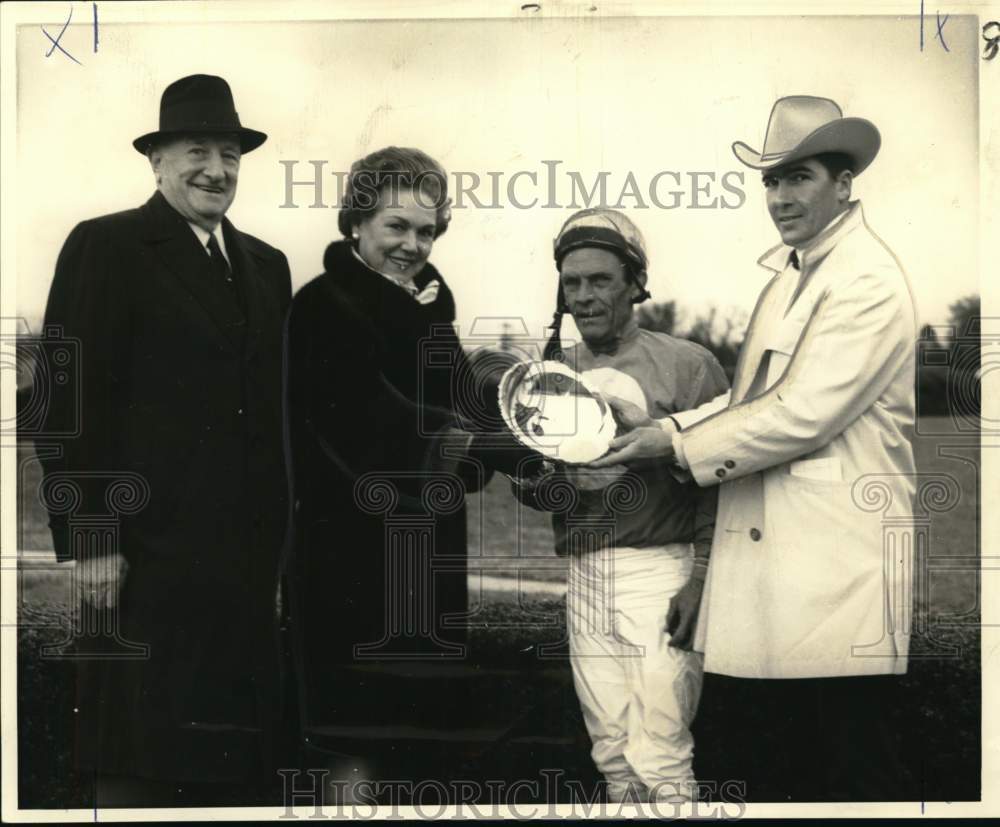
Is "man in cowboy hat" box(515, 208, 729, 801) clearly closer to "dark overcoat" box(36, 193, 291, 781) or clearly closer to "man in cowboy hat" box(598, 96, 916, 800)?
"man in cowboy hat" box(598, 96, 916, 800)

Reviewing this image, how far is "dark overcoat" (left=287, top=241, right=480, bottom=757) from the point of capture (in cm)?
441

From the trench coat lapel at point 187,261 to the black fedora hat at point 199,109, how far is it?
26 cm

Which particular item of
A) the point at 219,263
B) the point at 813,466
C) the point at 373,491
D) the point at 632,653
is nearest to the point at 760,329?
the point at 813,466

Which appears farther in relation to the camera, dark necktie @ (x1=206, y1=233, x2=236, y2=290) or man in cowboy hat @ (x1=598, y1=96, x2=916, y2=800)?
dark necktie @ (x1=206, y1=233, x2=236, y2=290)

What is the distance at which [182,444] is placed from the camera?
4.42m

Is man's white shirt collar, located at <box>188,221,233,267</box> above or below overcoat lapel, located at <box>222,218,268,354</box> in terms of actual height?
above

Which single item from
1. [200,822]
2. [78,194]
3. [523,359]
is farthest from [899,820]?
[78,194]

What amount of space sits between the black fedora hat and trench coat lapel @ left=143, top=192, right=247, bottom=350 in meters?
0.26

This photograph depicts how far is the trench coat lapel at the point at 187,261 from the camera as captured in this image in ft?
14.5

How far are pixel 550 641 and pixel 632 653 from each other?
0.29m

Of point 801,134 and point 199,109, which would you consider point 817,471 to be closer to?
point 801,134

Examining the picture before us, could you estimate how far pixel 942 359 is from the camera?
442cm

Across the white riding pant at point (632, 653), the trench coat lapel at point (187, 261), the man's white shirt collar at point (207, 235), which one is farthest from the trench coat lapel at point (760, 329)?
the man's white shirt collar at point (207, 235)

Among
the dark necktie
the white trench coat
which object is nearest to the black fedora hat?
the dark necktie
